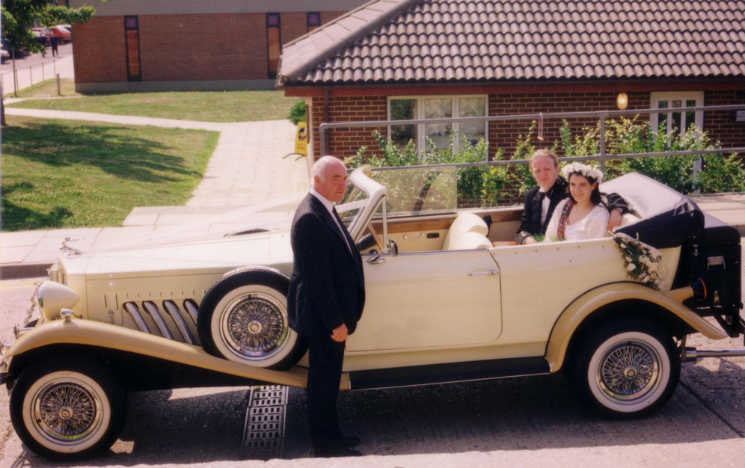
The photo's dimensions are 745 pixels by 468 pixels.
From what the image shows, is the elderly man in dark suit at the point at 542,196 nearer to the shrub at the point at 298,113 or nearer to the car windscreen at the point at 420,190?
the car windscreen at the point at 420,190

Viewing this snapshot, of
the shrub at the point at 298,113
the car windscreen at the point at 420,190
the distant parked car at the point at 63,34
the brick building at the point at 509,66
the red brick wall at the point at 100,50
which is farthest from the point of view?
the distant parked car at the point at 63,34

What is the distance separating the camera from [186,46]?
3731 centimetres

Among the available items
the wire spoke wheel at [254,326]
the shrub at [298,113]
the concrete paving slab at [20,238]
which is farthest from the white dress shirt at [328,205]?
the shrub at [298,113]

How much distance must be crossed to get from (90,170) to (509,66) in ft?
27.4

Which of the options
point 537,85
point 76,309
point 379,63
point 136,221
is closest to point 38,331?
point 76,309

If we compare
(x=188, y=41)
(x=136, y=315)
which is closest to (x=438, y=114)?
(x=136, y=315)

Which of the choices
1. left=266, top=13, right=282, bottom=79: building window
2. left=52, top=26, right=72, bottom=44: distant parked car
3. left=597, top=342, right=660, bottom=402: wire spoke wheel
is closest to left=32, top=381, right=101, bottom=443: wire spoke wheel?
left=597, top=342, right=660, bottom=402: wire spoke wheel

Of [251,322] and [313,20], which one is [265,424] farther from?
[313,20]

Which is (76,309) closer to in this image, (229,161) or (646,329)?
(646,329)

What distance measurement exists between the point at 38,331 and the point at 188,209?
8761 millimetres

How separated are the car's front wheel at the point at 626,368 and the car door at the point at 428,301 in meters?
0.60

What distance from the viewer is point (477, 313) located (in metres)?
4.91

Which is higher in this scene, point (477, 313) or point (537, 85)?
point (537, 85)

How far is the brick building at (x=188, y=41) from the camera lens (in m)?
36.7
